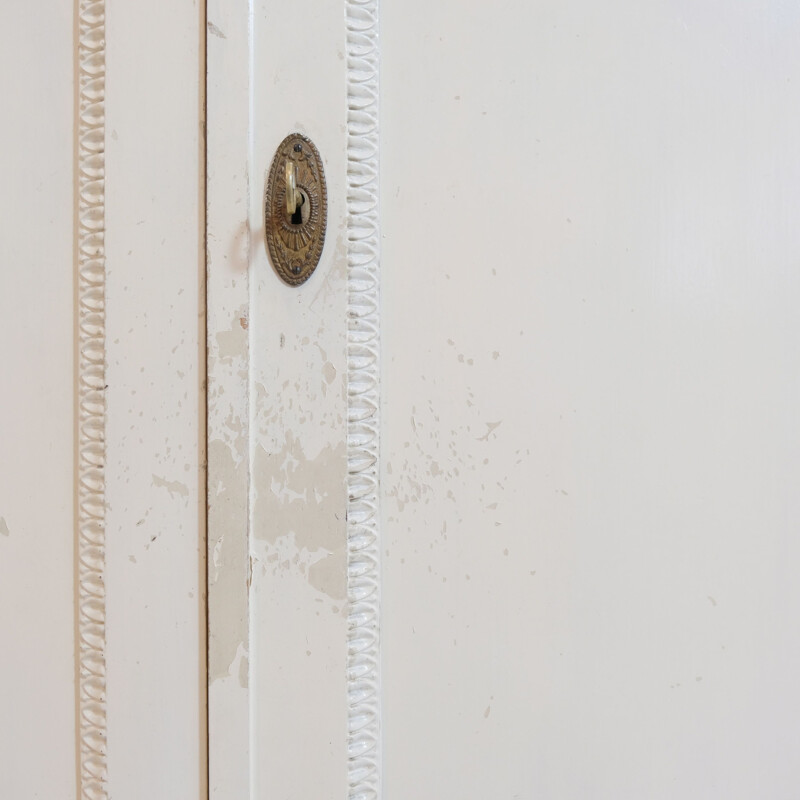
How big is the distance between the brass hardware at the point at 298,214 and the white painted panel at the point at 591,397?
0.15 ft

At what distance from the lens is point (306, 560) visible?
424 millimetres

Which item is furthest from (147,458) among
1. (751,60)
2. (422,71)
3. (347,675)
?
(751,60)

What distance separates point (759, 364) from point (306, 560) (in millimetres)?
314

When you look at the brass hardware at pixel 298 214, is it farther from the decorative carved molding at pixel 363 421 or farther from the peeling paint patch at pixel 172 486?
the peeling paint patch at pixel 172 486

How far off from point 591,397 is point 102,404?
327 mm

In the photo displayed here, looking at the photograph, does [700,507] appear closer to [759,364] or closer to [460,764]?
[759,364]

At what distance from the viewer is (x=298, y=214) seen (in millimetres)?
411

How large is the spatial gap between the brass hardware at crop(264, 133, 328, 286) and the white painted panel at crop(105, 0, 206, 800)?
52mm

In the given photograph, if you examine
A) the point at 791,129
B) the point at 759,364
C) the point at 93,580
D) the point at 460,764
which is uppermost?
the point at 791,129

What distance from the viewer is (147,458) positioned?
0.44 m

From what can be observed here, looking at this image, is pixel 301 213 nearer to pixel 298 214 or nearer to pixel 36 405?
pixel 298 214

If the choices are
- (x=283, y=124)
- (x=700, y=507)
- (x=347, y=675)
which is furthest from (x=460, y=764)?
(x=283, y=124)

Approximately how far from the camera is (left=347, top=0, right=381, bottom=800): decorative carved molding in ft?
1.38

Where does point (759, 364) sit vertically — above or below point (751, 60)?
below
